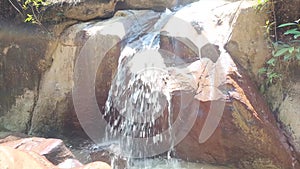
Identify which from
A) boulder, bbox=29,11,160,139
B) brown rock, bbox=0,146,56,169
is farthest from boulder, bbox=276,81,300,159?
brown rock, bbox=0,146,56,169

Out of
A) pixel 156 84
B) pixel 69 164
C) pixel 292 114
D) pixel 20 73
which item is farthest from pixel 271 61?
pixel 20 73

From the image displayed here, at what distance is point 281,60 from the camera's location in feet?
10.7

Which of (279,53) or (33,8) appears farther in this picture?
(33,8)

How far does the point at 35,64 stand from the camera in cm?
460

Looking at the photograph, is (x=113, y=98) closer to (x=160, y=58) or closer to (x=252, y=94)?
(x=160, y=58)

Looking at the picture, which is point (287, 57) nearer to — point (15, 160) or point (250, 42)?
point (250, 42)

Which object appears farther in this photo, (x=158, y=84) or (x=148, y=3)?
(x=148, y=3)

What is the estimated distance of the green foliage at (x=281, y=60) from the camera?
316 cm

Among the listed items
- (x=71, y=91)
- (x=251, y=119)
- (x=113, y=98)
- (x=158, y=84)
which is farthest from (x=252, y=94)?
(x=71, y=91)

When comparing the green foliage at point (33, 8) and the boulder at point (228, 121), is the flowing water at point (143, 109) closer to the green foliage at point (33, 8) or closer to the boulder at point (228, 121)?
the boulder at point (228, 121)

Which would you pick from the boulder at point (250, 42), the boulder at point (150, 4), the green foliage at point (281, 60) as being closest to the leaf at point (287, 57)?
the green foliage at point (281, 60)

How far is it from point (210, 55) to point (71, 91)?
68.9 inches

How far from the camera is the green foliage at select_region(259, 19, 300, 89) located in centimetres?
316

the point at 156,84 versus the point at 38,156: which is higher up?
the point at 156,84
